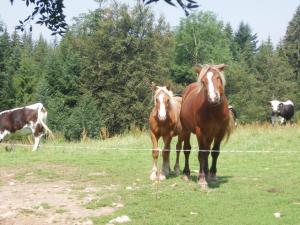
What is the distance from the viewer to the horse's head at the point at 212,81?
28.0 ft

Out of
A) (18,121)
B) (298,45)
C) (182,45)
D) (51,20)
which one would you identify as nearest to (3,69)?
(182,45)

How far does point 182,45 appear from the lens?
63469 mm

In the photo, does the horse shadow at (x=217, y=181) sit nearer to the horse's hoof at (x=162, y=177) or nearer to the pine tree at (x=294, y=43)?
the horse's hoof at (x=162, y=177)

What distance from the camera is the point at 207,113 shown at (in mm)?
9078

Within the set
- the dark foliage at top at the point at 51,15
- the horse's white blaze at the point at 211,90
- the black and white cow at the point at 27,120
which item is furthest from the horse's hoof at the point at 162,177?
the black and white cow at the point at 27,120

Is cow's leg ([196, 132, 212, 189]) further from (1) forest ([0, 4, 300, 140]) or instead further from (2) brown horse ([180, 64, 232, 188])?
(1) forest ([0, 4, 300, 140])

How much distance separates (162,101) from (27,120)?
956 cm

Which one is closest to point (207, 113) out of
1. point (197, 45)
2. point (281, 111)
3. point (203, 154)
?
point (203, 154)

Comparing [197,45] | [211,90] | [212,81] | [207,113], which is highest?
[197,45]

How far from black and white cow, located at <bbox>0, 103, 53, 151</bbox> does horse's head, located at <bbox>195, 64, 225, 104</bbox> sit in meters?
10.1

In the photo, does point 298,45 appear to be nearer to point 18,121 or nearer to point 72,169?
point 18,121

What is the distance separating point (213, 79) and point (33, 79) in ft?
166

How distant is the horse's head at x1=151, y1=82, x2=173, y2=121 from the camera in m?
9.90

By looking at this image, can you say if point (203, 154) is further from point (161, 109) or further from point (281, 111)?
point (281, 111)
